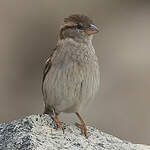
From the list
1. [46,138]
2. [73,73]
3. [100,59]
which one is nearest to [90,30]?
[73,73]

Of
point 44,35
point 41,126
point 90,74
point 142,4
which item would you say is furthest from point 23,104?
point 41,126

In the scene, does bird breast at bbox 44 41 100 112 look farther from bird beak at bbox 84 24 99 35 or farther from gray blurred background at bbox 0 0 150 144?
gray blurred background at bbox 0 0 150 144

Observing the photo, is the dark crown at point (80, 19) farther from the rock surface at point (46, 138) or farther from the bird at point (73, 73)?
the rock surface at point (46, 138)

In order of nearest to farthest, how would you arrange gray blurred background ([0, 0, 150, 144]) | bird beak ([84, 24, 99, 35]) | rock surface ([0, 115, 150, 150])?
rock surface ([0, 115, 150, 150]) < bird beak ([84, 24, 99, 35]) < gray blurred background ([0, 0, 150, 144])

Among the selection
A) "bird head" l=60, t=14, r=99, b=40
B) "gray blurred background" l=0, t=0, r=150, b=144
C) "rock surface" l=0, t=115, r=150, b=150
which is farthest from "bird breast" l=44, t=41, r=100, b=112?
"gray blurred background" l=0, t=0, r=150, b=144

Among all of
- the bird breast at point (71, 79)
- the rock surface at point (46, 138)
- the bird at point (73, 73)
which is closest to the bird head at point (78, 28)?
the bird at point (73, 73)

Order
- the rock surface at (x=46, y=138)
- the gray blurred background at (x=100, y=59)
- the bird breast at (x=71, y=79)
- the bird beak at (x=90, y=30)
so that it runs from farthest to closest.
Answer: the gray blurred background at (x=100, y=59), the bird beak at (x=90, y=30), the bird breast at (x=71, y=79), the rock surface at (x=46, y=138)

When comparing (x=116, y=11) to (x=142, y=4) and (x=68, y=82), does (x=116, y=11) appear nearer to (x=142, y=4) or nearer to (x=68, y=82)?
(x=142, y=4)

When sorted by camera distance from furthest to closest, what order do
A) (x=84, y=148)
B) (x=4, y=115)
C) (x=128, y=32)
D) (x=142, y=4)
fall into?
1. (x=142, y=4)
2. (x=128, y=32)
3. (x=4, y=115)
4. (x=84, y=148)
